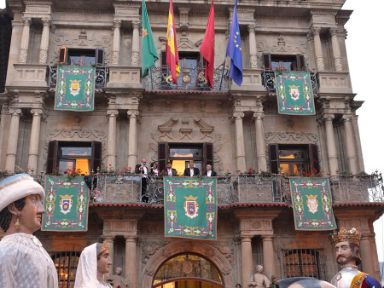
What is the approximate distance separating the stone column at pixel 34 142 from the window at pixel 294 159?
9.17 m

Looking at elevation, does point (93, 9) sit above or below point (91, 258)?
above

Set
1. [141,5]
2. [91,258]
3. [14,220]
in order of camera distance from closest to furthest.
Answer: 1. [14,220]
2. [91,258]
3. [141,5]

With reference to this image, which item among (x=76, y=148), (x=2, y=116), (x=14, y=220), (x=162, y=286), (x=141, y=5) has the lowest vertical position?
(x=14, y=220)

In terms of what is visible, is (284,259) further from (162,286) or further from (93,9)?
(93,9)

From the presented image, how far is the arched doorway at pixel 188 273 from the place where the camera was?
57.0 ft

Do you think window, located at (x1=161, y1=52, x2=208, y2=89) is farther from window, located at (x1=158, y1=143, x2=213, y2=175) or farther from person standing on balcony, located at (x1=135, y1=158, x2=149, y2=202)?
person standing on balcony, located at (x1=135, y1=158, x2=149, y2=202)

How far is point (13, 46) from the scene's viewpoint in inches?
795

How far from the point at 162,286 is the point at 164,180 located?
13.0ft

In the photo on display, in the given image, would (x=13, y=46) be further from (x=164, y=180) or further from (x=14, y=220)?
(x=14, y=220)

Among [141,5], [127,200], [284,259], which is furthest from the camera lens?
[141,5]

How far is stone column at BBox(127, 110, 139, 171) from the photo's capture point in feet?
59.6

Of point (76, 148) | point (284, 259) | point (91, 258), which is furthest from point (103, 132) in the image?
point (91, 258)

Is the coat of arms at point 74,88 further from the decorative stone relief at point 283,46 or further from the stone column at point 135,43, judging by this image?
the decorative stone relief at point 283,46

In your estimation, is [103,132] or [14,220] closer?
[14,220]
